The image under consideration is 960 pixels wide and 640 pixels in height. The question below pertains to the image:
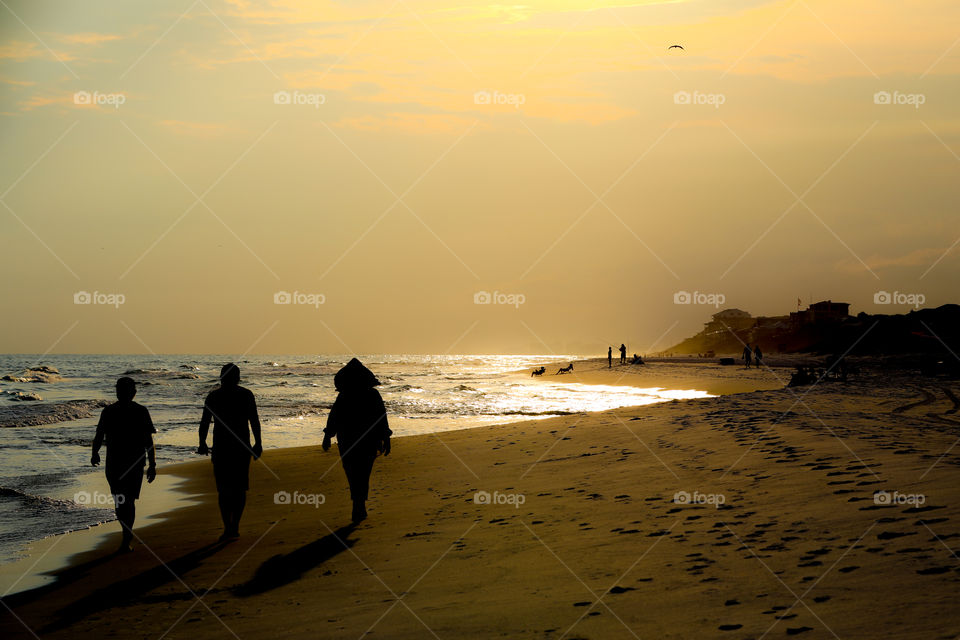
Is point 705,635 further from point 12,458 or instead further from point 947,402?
point 12,458

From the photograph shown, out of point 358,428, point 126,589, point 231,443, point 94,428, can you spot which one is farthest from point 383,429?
point 94,428

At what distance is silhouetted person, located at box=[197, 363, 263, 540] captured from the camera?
911 centimetres

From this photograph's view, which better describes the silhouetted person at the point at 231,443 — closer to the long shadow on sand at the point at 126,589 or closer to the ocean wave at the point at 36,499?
the long shadow on sand at the point at 126,589

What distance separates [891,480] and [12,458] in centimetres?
1899

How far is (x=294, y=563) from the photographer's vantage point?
7594mm

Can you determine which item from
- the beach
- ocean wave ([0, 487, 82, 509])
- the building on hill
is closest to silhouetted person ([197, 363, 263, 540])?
the beach

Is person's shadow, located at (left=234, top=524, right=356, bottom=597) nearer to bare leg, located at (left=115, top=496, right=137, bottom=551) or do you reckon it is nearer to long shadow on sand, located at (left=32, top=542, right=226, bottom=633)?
long shadow on sand, located at (left=32, top=542, right=226, bottom=633)

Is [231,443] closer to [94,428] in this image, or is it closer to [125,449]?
[125,449]

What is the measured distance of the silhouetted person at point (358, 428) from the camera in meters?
9.83

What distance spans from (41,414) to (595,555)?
30141 mm

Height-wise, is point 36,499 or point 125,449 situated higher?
point 125,449

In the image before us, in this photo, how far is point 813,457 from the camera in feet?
29.8

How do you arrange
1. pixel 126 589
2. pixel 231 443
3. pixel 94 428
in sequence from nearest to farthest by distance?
pixel 126 589, pixel 231 443, pixel 94 428

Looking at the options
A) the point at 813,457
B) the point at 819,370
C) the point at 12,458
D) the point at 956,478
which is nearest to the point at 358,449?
the point at 813,457
